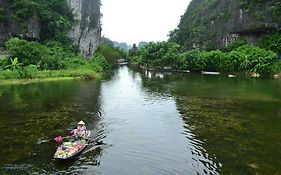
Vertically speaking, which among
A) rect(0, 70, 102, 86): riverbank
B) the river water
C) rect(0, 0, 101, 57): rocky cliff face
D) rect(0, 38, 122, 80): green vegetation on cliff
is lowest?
the river water

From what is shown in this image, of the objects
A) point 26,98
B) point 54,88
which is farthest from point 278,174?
point 54,88

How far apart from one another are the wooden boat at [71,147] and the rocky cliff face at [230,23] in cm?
7552

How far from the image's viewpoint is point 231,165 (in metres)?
18.5

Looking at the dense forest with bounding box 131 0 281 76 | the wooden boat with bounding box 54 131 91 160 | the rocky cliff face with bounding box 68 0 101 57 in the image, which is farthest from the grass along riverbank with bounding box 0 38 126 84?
the wooden boat with bounding box 54 131 91 160

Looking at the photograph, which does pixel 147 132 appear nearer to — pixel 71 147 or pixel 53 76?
pixel 71 147

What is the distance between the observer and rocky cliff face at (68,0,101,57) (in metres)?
102

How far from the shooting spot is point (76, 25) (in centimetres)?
10206

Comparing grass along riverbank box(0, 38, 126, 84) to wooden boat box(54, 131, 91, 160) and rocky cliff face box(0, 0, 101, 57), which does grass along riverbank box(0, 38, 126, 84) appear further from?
wooden boat box(54, 131, 91, 160)

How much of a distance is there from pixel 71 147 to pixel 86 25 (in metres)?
94.3

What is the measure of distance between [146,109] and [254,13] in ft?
211

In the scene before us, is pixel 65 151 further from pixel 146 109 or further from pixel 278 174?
pixel 146 109

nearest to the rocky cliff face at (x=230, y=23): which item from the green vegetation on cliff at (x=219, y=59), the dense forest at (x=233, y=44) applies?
the dense forest at (x=233, y=44)

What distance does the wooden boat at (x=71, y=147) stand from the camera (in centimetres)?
1895

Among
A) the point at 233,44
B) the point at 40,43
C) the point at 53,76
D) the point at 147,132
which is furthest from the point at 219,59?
the point at 147,132
